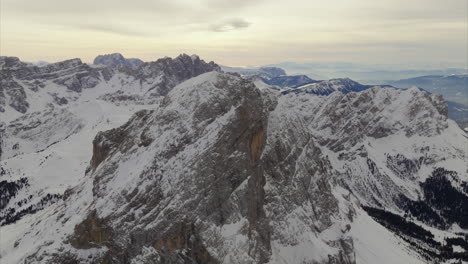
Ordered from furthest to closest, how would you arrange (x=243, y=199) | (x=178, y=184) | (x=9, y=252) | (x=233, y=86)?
(x=9, y=252)
(x=233, y=86)
(x=243, y=199)
(x=178, y=184)

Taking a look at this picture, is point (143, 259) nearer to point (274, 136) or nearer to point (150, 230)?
point (150, 230)

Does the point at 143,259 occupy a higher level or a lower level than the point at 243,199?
lower

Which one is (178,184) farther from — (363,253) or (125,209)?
(363,253)

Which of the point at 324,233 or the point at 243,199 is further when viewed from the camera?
the point at 324,233

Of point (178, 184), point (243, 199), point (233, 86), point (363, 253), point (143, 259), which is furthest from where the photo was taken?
point (363, 253)

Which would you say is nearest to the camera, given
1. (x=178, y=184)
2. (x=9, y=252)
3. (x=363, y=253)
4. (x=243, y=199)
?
(x=178, y=184)

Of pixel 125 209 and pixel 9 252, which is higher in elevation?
pixel 125 209

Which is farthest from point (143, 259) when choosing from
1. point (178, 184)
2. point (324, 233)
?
point (324, 233)

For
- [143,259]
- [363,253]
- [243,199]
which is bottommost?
[363,253]

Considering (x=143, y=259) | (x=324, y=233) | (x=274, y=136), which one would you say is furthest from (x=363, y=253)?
(x=143, y=259)
